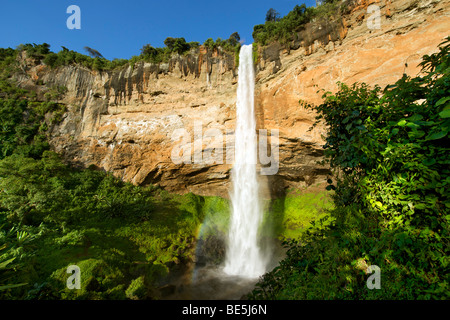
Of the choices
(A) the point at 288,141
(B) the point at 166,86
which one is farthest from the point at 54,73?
(A) the point at 288,141

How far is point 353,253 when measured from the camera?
238 centimetres

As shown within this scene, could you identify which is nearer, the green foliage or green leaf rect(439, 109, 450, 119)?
green leaf rect(439, 109, 450, 119)

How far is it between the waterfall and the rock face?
632 mm

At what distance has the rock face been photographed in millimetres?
9609

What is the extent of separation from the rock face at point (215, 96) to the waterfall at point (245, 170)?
632mm

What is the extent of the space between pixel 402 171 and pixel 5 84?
27.6 meters

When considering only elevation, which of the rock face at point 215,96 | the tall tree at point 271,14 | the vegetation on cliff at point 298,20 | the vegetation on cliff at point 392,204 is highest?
the tall tree at point 271,14

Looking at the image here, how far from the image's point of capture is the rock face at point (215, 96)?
961cm

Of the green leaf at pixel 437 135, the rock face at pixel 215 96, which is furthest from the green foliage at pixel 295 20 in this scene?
the green leaf at pixel 437 135

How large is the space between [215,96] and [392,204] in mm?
14549

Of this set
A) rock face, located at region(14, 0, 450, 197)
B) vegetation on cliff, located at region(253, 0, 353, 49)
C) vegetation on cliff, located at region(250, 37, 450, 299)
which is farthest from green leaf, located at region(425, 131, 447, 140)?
vegetation on cliff, located at region(253, 0, 353, 49)

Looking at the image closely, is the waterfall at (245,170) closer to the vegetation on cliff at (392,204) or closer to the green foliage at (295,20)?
the green foliage at (295,20)

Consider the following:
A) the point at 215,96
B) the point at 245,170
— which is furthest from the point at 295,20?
the point at 245,170

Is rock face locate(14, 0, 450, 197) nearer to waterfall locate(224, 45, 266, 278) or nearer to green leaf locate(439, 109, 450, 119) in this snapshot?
waterfall locate(224, 45, 266, 278)
